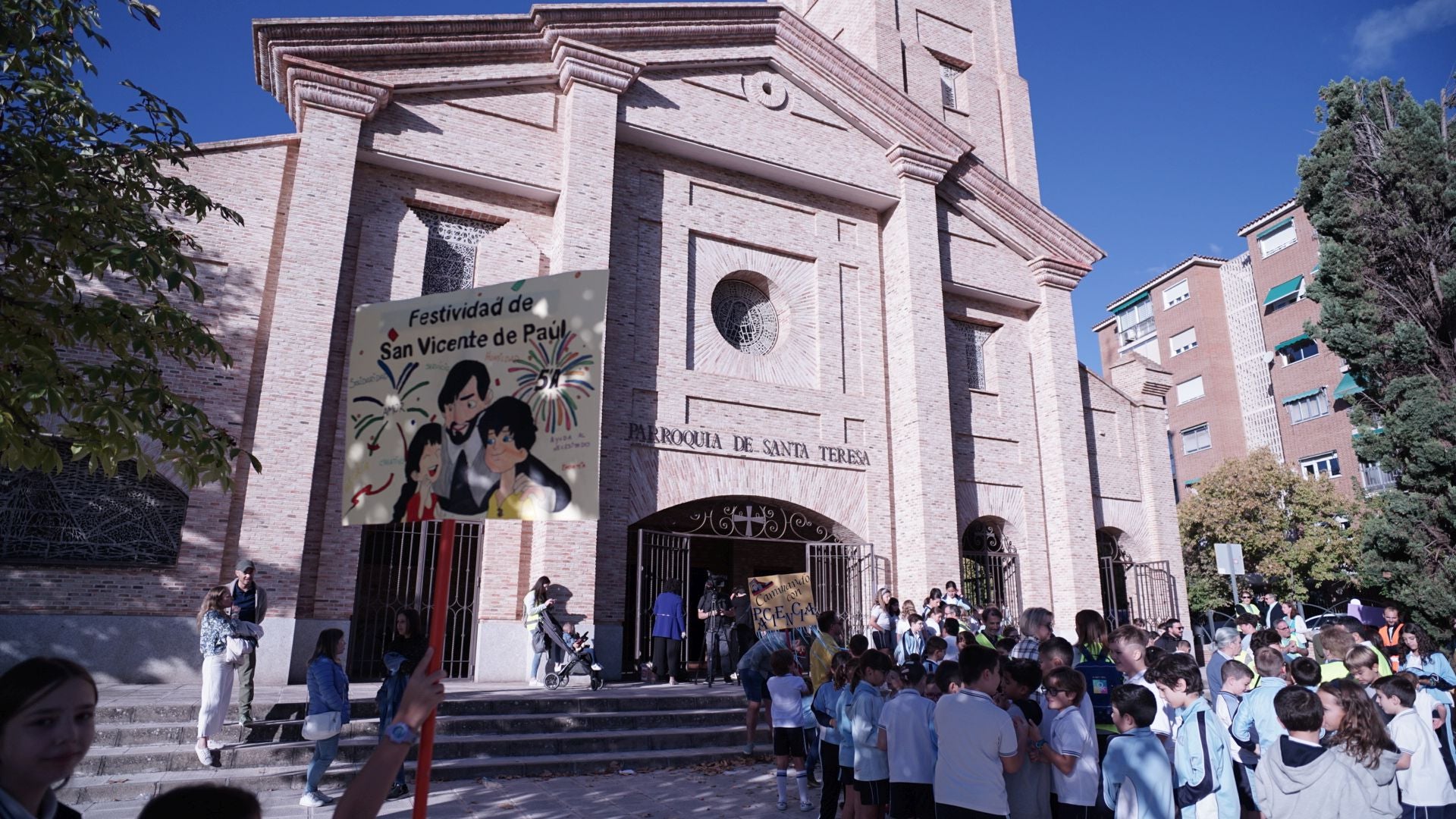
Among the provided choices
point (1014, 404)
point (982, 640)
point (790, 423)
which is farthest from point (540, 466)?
point (1014, 404)

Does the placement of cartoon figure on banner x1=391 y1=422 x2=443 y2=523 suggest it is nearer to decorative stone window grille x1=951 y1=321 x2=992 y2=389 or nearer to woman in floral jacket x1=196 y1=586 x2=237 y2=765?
woman in floral jacket x1=196 y1=586 x2=237 y2=765

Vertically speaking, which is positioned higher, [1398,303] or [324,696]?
[1398,303]

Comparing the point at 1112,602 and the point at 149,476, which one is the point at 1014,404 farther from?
the point at 149,476

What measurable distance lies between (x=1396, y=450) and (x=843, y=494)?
10519mm

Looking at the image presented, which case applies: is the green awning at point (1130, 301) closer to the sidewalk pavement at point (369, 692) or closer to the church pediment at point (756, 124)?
the church pediment at point (756, 124)

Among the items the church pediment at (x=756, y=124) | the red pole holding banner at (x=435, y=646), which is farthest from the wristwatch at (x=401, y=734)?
the church pediment at (x=756, y=124)

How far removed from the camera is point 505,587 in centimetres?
1239

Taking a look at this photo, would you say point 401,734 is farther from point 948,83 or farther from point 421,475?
point 948,83

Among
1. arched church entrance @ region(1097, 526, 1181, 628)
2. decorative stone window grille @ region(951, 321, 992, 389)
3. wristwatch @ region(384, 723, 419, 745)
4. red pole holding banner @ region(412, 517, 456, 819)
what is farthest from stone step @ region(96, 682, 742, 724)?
arched church entrance @ region(1097, 526, 1181, 628)

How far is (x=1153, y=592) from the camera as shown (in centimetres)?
1850

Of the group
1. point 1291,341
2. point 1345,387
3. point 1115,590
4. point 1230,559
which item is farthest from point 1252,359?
point 1230,559

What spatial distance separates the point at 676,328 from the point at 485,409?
36.3ft

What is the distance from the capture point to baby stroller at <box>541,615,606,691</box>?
1134cm

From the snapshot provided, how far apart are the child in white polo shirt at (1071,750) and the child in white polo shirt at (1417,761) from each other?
2.05 meters
